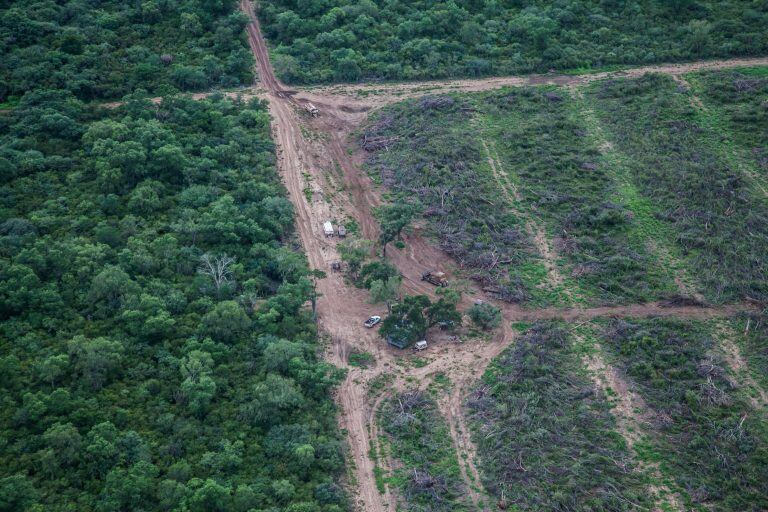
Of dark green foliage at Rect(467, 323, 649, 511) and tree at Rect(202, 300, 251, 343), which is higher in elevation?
tree at Rect(202, 300, 251, 343)

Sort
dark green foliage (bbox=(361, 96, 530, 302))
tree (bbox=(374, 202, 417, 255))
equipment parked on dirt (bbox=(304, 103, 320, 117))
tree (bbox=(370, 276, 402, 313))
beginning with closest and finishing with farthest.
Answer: tree (bbox=(370, 276, 402, 313)) < dark green foliage (bbox=(361, 96, 530, 302)) < tree (bbox=(374, 202, 417, 255)) < equipment parked on dirt (bbox=(304, 103, 320, 117))

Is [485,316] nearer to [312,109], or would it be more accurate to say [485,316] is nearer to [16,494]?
[312,109]

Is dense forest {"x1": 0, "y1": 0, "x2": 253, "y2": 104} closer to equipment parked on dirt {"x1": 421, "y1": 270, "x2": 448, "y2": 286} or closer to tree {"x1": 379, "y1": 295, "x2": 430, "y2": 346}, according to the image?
equipment parked on dirt {"x1": 421, "y1": 270, "x2": 448, "y2": 286}

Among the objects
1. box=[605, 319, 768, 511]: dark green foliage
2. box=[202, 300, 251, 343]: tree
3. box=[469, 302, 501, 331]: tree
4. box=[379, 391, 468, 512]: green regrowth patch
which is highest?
box=[202, 300, 251, 343]: tree

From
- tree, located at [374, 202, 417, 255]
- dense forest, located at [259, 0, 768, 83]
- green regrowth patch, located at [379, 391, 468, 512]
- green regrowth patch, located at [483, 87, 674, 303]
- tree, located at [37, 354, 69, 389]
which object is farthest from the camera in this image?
dense forest, located at [259, 0, 768, 83]

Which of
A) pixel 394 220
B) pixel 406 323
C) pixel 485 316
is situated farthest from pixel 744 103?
pixel 406 323

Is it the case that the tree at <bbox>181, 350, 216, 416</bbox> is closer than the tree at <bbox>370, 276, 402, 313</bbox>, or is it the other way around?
the tree at <bbox>181, 350, 216, 416</bbox>

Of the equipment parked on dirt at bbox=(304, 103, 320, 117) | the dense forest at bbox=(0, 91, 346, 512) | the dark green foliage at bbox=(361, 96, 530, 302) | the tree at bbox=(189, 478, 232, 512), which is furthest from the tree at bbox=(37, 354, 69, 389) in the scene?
the equipment parked on dirt at bbox=(304, 103, 320, 117)
